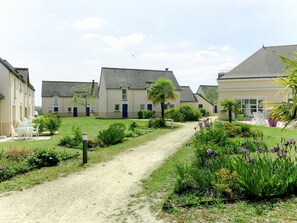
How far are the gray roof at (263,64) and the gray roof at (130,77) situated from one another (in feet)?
53.5

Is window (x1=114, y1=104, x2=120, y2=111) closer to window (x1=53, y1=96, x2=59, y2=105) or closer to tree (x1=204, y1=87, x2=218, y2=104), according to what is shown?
window (x1=53, y1=96, x2=59, y2=105)

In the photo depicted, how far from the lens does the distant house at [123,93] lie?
150 feet

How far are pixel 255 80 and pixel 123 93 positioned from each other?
885 inches

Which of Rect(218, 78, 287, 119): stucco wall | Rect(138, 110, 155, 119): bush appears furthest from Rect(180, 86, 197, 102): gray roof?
Rect(218, 78, 287, 119): stucco wall

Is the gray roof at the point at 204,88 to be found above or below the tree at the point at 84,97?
above

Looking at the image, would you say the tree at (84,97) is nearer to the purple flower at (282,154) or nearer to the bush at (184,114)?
the bush at (184,114)

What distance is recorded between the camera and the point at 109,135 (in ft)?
48.2

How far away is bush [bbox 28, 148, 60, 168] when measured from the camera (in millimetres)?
9508

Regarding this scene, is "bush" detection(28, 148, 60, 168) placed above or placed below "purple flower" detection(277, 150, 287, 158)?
below

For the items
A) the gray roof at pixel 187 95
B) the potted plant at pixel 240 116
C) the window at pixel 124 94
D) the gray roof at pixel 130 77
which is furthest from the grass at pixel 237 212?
the gray roof at pixel 187 95

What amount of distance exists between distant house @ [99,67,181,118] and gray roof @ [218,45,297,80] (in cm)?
1474

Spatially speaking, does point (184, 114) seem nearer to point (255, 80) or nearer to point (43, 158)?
point (255, 80)

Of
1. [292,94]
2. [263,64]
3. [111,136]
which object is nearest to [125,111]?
[263,64]

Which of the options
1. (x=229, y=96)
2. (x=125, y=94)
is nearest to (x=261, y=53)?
(x=229, y=96)
